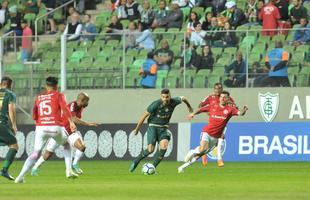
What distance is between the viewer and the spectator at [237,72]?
32719 mm

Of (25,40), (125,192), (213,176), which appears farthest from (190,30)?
(125,192)

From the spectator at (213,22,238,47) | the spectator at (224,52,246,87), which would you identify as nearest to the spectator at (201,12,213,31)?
the spectator at (213,22,238,47)

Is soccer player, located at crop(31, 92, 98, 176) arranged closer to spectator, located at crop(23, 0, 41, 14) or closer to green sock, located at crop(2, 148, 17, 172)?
green sock, located at crop(2, 148, 17, 172)

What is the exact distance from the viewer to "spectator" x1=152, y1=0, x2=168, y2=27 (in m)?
35.9

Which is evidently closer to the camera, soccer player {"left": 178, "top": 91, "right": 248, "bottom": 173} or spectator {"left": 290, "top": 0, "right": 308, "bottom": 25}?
soccer player {"left": 178, "top": 91, "right": 248, "bottom": 173}

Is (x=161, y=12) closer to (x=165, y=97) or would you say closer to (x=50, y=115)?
(x=165, y=97)

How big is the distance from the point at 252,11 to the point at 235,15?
2.11 ft

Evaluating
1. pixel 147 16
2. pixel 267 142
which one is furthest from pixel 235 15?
pixel 267 142

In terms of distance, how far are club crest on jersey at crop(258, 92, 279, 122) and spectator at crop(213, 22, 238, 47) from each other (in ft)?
6.36

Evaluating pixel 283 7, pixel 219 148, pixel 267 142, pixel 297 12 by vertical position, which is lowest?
pixel 267 142

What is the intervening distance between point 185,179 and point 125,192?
4.28m

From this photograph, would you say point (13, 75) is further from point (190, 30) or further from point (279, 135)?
point (279, 135)

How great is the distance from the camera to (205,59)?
33.0m

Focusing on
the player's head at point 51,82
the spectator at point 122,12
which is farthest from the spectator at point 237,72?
the player's head at point 51,82
